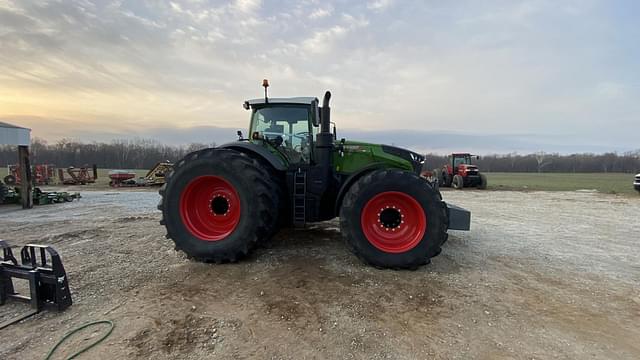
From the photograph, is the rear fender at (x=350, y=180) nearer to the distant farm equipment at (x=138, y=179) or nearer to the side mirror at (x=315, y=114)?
the side mirror at (x=315, y=114)

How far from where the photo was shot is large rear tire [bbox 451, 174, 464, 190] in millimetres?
21109

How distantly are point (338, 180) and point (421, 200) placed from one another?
4.21 ft

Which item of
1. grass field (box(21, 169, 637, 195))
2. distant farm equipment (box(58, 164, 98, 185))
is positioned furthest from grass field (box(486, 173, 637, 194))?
distant farm equipment (box(58, 164, 98, 185))

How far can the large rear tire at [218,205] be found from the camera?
13.6ft

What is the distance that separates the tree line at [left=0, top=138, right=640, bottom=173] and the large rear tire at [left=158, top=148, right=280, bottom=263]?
181 feet

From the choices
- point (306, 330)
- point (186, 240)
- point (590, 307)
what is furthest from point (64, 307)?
point (590, 307)

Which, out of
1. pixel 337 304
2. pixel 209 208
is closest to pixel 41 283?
pixel 209 208

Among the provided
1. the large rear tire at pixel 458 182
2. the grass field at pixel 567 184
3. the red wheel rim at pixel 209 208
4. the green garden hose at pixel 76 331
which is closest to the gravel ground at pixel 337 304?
the green garden hose at pixel 76 331

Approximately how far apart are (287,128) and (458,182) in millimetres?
18556

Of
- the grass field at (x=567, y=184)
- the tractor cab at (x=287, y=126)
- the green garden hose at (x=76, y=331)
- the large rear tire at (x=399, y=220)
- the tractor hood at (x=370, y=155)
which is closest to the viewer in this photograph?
the green garden hose at (x=76, y=331)

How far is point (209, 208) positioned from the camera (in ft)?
15.0

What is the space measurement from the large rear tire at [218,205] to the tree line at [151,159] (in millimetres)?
55280

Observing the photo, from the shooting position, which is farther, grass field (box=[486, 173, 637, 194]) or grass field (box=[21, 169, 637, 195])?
grass field (box=[486, 173, 637, 194])

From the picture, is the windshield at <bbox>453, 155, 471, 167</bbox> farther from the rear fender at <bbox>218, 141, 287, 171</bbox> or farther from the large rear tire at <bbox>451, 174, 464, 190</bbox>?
the rear fender at <bbox>218, 141, 287, 171</bbox>
